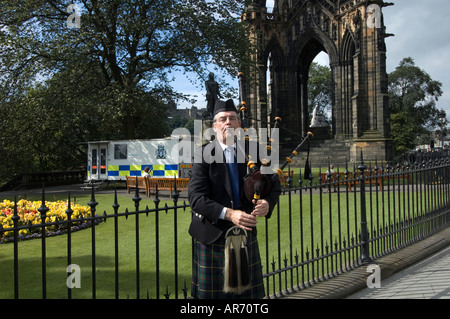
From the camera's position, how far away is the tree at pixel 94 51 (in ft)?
58.6

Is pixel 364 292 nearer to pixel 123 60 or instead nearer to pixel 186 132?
pixel 186 132

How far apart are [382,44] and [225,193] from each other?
27755mm

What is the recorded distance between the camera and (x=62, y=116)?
1850cm

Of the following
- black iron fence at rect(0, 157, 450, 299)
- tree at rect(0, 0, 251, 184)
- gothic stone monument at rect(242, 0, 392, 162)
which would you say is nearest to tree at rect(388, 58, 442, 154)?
gothic stone monument at rect(242, 0, 392, 162)

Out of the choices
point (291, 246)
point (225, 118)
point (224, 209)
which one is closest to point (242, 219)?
point (224, 209)

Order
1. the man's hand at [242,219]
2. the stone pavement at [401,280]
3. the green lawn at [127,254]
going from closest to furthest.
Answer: the man's hand at [242,219] → the stone pavement at [401,280] → the green lawn at [127,254]

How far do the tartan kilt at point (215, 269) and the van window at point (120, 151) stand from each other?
59.4 feet

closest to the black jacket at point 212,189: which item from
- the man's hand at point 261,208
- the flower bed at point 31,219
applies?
the man's hand at point 261,208

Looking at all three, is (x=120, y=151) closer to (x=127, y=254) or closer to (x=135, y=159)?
(x=135, y=159)

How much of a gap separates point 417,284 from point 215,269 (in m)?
3.12

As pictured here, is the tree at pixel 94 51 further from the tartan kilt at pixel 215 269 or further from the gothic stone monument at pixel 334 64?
the tartan kilt at pixel 215 269

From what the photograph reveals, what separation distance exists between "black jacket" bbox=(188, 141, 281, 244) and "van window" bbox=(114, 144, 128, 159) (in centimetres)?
1816

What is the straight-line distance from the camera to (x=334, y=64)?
102ft

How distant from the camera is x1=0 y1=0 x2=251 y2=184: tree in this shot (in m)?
17.9
